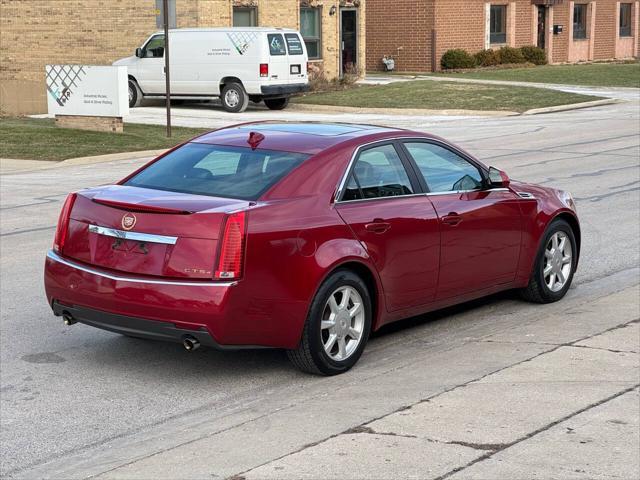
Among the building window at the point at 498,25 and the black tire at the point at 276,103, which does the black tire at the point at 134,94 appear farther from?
the building window at the point at 498,25

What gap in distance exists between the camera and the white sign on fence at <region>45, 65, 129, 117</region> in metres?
23.0

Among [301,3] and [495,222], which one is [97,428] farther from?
[301,3]

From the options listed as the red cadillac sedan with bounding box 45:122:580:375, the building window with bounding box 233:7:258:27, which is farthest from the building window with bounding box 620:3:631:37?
the red cadillac sedan with bounding box 45:122:580:375

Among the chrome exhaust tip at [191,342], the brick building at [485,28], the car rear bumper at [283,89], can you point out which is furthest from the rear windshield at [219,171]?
the brick building at [485,28]

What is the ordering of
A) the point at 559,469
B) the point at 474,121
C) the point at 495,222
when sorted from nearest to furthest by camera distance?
the point at 559,469
the point at 495,222
the point at 474,121

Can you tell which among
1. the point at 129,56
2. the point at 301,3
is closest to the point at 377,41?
the point at 301,3

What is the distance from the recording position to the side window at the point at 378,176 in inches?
294

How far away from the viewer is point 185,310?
657cm

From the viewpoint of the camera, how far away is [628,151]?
2056cm

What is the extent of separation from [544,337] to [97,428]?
3.28m

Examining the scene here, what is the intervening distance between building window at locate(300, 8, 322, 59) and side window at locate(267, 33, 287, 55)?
708cm

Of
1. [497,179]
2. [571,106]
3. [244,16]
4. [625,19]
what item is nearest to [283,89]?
[244,16]

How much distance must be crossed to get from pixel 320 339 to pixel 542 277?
8.82 feet

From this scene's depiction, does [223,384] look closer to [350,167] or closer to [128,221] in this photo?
[128,221]
